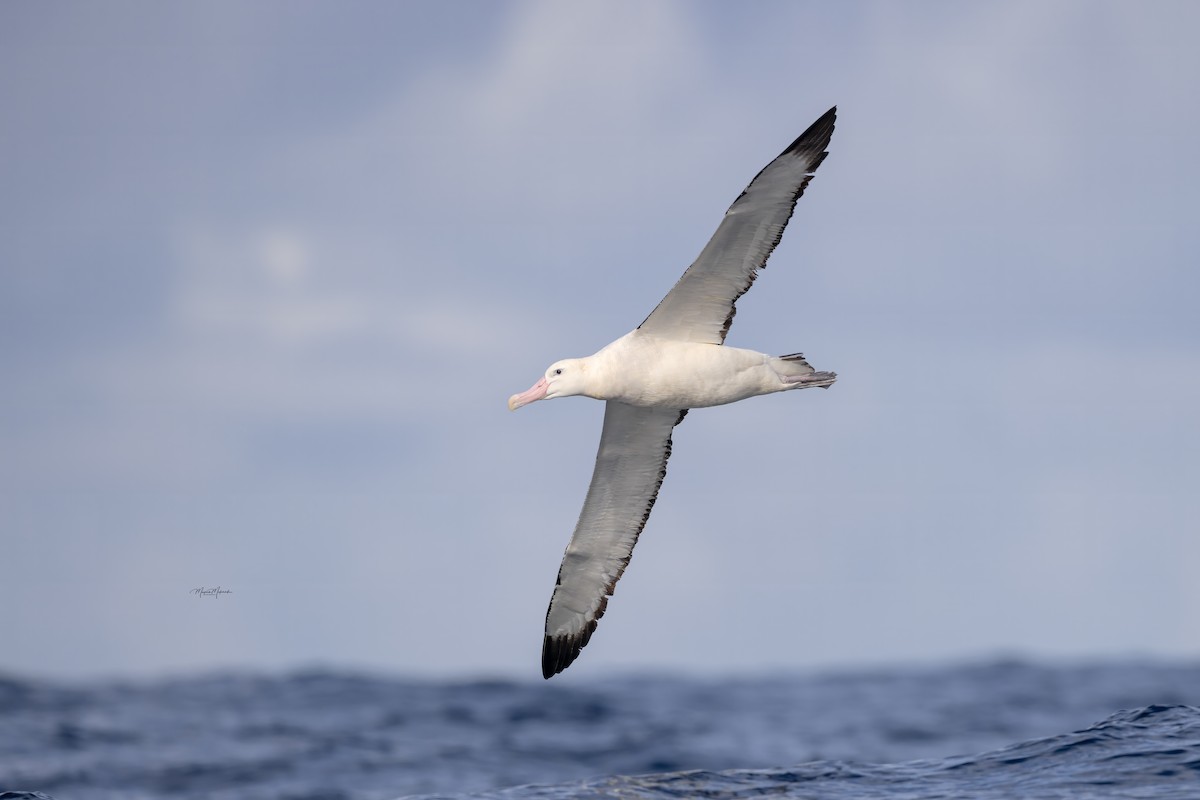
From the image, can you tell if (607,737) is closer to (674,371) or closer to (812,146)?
(674,371)

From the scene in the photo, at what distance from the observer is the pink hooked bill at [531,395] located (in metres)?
12.8

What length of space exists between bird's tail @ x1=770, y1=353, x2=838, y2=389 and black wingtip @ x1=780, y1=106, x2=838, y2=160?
6.23 feet

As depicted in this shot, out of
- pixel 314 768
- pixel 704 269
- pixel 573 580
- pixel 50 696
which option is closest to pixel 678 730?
pixel 314 768

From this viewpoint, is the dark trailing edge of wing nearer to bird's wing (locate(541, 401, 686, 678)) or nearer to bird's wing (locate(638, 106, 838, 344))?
bird's wing (locate(638, 106, 838, 344))

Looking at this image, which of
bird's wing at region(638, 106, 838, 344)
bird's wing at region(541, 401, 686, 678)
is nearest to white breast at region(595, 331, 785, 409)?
bird's wing at region(638, 106, 838, 344)

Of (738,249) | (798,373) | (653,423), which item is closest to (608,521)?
(653,423)

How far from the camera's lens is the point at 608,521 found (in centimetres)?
1404

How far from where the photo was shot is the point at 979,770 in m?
12.6

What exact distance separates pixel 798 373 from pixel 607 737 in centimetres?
1336

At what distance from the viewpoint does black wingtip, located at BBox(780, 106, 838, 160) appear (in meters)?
11.6

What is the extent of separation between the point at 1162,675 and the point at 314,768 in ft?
103

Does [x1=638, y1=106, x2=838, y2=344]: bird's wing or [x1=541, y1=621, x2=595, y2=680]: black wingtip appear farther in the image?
[x1=541, y1=621, x2=595, y2=680]: black wingtip

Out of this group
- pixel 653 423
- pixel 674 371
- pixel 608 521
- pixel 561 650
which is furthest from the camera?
pixel 561 650

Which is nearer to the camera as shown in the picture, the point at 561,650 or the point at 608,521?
the point at 608,521
